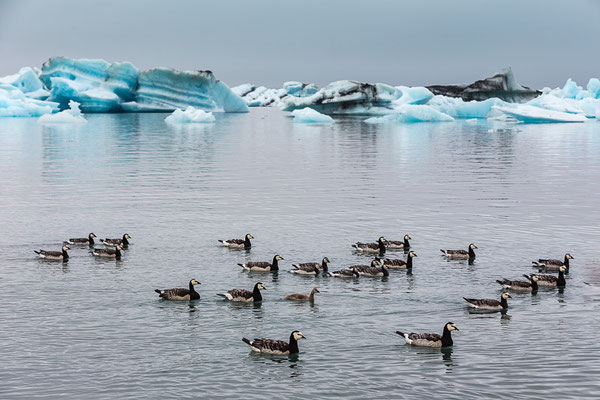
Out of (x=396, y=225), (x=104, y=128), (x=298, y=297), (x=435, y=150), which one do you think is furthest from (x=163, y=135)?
(x=298, y=297)

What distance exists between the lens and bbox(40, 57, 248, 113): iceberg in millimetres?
138250

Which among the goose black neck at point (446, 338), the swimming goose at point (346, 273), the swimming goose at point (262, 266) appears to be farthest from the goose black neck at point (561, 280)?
the swimming goose at point (262, 266)

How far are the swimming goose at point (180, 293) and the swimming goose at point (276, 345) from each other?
477 centimetres

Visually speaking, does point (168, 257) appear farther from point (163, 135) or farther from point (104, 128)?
point (104, 128)

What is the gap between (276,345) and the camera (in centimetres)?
1878

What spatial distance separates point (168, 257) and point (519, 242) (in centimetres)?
1427

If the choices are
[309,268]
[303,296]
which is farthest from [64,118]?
[303,296]

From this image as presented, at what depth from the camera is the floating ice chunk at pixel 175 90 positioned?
145125mm

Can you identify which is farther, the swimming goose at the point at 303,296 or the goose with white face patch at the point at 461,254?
the goose with white face patch at the point at 461,254

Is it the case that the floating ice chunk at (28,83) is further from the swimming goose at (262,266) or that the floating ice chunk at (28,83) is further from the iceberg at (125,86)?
the swimming goose at (262,266)

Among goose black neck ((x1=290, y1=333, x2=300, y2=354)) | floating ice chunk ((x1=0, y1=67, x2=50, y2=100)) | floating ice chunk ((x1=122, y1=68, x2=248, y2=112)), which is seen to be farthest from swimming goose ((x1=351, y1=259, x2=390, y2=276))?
floating ice chunk ((x1=0, y1=67, x2=50, y2=100))

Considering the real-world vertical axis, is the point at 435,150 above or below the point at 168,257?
above

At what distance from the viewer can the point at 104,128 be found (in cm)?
11581

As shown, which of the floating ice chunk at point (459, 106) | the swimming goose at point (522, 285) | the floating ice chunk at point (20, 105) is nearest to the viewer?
the swimming goose at point (522, 285)
